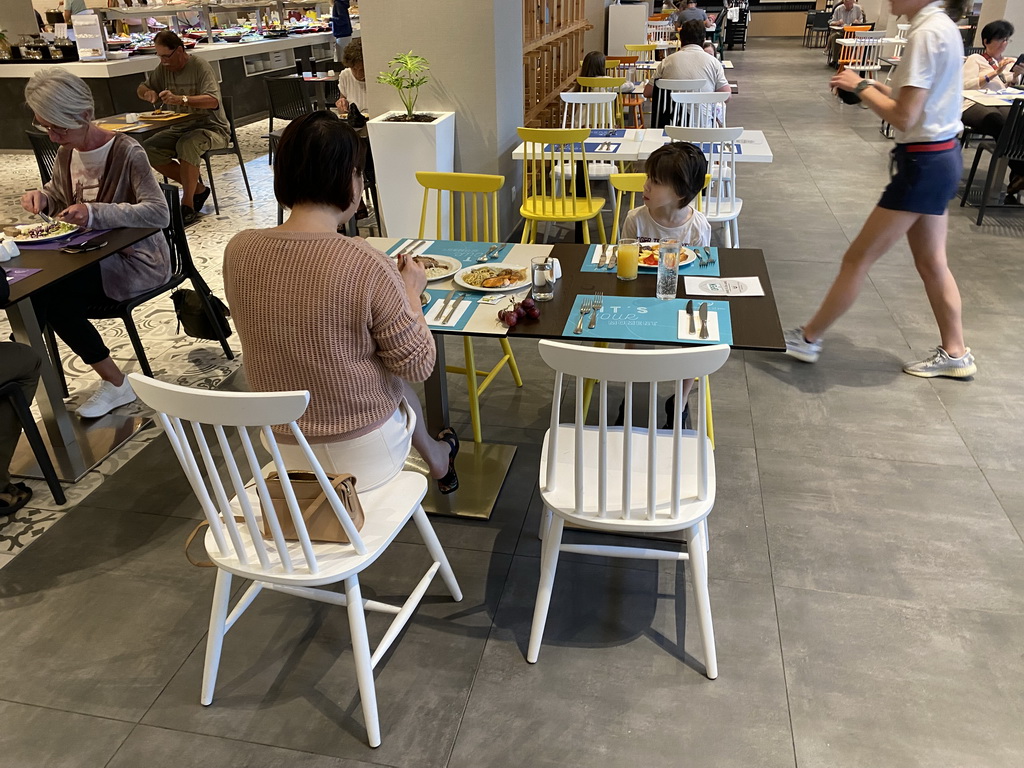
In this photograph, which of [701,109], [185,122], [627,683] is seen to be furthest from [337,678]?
[185,122]

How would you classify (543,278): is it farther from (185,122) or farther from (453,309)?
(185,122)

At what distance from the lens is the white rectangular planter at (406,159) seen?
4.29m

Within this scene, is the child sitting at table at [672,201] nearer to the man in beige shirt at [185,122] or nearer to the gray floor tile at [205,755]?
the gray floor tile at [205,755]

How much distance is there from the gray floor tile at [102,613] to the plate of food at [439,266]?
3.75ft

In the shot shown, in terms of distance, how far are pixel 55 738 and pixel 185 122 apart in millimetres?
4597

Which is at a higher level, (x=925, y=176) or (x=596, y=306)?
(x=925, y=176)

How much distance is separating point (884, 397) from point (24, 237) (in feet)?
11.1

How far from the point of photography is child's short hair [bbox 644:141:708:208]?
2.50 meters

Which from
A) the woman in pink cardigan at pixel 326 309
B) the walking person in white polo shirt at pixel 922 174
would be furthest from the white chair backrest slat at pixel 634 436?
the walking person in white polo shirt at pixel 922 174

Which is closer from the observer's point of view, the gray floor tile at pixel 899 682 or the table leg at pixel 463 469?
the gray floor tile at pixel 899 682

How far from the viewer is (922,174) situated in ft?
9.02

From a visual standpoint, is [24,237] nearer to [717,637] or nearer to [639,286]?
[639,286]

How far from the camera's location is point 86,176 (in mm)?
2930

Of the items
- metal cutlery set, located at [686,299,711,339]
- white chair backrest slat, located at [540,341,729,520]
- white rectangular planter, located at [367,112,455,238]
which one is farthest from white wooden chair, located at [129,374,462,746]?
white rectangular planter, located at [367,112,455,238]
